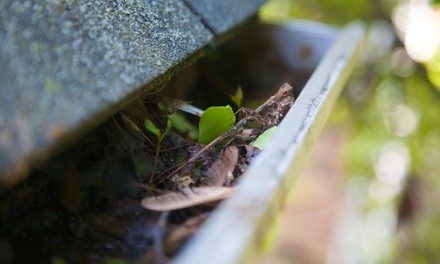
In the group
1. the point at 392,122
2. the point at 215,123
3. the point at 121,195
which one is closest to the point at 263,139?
the point at 215,123

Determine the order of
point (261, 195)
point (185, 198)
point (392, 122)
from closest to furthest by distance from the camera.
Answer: point (261, 195)
point (185, 198)
point (392, 122)

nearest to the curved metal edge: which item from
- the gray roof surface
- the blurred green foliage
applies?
the gray roof surface

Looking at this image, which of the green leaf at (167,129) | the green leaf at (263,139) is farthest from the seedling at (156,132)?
the green leaf at (263,139)

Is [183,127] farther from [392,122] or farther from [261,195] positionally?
[392,122]

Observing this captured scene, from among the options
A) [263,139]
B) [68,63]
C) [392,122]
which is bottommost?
[392,122]

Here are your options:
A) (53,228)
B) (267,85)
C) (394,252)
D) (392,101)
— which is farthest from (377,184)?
(53,228)

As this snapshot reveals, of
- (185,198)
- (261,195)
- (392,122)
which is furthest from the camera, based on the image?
(392,122)

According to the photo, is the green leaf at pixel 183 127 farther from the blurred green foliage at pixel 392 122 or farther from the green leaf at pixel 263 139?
the blurred green foliage at pixel 392 122
